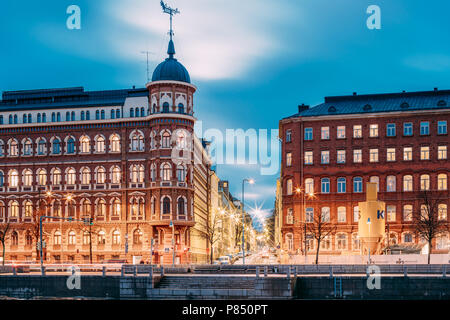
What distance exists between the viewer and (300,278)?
4912 cm

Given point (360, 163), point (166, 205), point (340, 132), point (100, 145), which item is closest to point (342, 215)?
point (360, 163)

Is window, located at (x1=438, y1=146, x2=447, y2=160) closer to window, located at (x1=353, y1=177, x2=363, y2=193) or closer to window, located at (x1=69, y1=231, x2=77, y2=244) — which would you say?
window, located at (x1=353, y1=177, x2=363, y2=193)

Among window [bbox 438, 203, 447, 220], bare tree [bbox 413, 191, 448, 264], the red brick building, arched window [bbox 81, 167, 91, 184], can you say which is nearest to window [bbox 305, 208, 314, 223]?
the red brick building

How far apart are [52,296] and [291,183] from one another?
138 feet

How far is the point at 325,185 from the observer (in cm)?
8731

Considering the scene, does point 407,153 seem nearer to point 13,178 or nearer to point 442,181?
point 442,181

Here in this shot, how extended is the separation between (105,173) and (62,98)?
13807 millimetres

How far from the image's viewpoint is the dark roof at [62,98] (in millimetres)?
90438

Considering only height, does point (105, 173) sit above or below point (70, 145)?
below

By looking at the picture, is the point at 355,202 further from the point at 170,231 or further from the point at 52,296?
the point at 52,296

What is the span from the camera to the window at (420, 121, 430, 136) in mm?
85250

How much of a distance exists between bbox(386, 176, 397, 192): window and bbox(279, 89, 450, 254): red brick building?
129 mm
